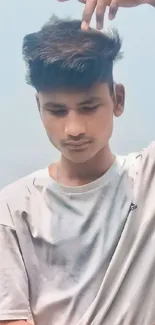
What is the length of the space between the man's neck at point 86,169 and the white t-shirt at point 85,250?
1cm

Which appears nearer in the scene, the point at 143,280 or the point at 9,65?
the point at 143,280

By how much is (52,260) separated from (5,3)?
Answer: 1.46ft

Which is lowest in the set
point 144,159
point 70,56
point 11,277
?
point 11,277

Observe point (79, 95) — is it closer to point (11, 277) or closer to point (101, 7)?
point (101, 7)

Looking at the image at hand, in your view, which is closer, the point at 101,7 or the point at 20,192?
the point at 101,7

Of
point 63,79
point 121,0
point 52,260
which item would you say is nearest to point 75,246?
point 52,260

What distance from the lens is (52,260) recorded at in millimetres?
939

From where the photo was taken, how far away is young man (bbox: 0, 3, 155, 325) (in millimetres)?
906

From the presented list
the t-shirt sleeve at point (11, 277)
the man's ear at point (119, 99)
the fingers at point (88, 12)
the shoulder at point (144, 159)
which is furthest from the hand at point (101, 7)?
the t-shirt sleeve at point (11, 277)

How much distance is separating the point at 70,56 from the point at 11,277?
1.16 ft

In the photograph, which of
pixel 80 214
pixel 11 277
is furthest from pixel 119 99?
pixel 11 277

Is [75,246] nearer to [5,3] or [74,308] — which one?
[74,308]

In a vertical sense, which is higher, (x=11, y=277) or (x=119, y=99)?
(x=119, y=99)

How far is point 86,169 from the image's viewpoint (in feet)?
3.16
